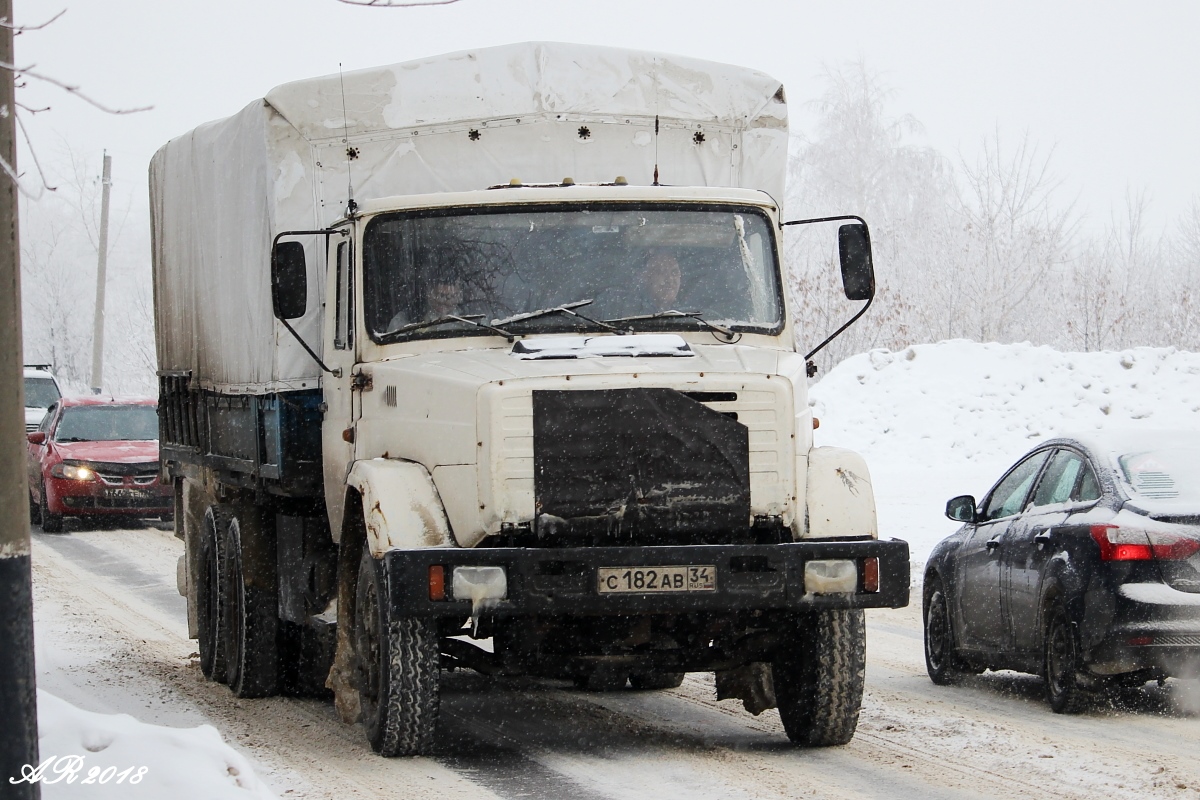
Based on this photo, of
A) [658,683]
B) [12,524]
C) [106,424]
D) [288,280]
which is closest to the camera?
[12,524]

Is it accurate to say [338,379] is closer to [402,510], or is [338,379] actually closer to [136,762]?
[402,510]

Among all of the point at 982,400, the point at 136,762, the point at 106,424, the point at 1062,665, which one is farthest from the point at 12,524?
the point at 982,400

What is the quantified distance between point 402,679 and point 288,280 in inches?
87.0

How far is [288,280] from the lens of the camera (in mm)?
8805

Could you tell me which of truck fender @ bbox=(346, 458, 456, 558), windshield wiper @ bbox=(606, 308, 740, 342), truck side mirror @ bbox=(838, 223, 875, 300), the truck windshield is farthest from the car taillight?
truck fender @ bbox=(346, 458, 456, 558)

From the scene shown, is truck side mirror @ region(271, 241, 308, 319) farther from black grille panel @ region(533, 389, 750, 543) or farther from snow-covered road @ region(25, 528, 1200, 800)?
snow-covered road @ region(25, 528, 1200, 800)

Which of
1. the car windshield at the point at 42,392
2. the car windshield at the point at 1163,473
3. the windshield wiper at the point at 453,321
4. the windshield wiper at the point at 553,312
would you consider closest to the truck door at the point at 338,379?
the windshield wiper at the point at 453,321

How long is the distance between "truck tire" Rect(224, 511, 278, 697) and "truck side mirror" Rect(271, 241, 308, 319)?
7.22ft

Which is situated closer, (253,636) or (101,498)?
(253,636)

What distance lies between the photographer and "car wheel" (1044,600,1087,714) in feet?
29.7

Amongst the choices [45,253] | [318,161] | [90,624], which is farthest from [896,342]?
[45,253]

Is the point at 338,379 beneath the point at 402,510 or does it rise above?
above

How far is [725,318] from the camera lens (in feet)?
27.9

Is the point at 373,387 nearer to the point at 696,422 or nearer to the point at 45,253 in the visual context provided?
the point at 696,422
